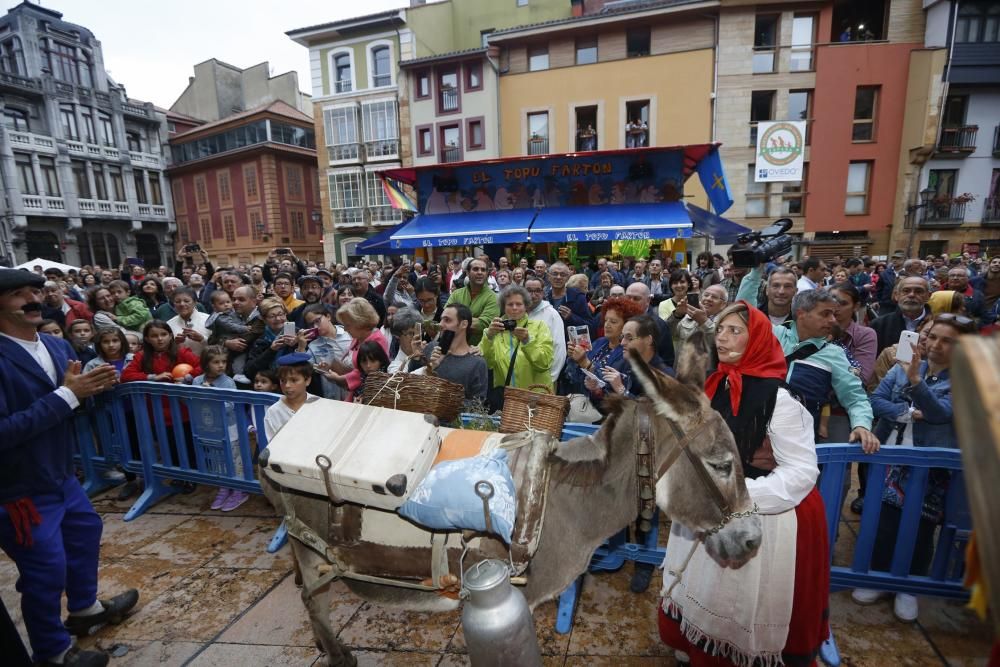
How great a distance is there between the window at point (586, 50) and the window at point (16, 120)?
108 ft

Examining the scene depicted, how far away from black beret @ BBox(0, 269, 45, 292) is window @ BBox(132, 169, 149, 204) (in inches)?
1572

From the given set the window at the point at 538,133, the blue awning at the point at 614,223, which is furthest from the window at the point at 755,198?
the blue awning at the point at 614,223

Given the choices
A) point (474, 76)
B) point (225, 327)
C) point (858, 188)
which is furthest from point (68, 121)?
point (858, 188)

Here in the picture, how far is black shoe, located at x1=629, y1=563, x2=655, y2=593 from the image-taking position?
3.29 metres

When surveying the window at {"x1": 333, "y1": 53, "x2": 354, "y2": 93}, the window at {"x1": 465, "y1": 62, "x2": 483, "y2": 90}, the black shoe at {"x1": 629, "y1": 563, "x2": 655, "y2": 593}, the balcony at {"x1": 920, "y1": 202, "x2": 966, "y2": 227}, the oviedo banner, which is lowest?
the black shoe at {"x1": 629, "y1": 563, "x2": 655, "y2": 593}

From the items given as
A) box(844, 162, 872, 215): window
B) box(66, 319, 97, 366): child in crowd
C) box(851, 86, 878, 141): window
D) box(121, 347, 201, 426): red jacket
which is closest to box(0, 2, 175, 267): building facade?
box(66, 319, 97, 366): child in crowd

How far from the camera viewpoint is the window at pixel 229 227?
1307 inches

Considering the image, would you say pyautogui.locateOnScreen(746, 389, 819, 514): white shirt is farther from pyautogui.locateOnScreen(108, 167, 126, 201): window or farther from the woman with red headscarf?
pyautogui.locateOnScreen(108, 167, 126, 201): window

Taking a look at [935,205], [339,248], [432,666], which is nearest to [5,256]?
[339,248]

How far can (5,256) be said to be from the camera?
2680cm

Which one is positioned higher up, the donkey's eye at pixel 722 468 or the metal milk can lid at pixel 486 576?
the donkey's eye at pixel 722 468

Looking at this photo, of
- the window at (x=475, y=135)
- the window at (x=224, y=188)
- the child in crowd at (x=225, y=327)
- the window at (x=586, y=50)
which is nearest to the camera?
the child in crowd at (x=225, y=327)

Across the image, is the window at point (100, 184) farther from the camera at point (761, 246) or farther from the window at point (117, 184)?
the camera at point (761, 246)

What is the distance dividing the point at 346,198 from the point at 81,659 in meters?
28.4
